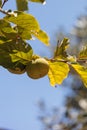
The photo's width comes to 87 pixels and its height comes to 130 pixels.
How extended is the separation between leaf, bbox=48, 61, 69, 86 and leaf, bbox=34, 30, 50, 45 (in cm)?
13

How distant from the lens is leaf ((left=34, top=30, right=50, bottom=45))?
6.07 feet

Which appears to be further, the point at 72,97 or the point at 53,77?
the point at 72,97

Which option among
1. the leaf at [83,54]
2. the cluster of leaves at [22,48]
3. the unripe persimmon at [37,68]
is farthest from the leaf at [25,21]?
the leaf at [83,54]

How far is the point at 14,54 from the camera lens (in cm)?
173

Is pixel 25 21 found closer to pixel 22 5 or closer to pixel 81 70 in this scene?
pixel 22 5

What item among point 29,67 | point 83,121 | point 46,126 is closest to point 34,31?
point 29,67

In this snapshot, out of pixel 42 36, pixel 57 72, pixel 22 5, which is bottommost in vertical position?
pixel 57 72

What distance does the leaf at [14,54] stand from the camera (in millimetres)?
1714

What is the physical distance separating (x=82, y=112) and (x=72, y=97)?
82.0 inches

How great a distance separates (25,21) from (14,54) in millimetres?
152

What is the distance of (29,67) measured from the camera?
1.72m

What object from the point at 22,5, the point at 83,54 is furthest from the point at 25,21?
the point at 83,54

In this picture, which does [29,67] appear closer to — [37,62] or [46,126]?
[37,62]

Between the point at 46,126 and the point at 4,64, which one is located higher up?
the point at 4,64
